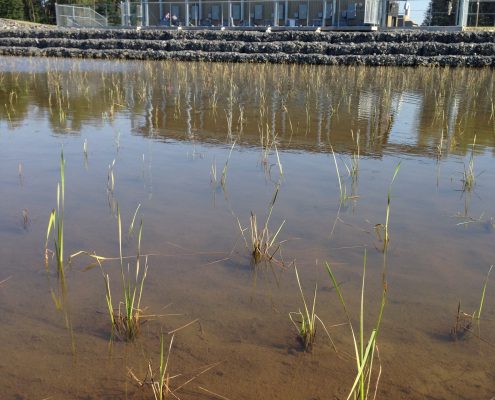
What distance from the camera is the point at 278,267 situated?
299 cm

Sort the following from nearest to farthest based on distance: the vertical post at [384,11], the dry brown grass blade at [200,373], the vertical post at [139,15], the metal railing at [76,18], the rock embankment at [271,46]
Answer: the dry brown grass blade at [200,373], the rock embankment at [271,46], the vertical post at [384,11], the vertical post at [139,15], the metal railing at [76,18]

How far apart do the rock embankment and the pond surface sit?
50.6 feet

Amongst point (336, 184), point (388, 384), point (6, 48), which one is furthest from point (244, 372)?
point (6, 48)

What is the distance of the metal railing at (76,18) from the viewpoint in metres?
36.2

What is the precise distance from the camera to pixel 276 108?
31.1ft

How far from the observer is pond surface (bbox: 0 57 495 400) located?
2.10 m

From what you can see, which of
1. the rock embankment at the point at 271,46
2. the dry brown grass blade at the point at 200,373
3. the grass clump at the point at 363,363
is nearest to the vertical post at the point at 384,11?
the rock embankment at the point at 271,46

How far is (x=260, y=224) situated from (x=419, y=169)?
2.32 meters

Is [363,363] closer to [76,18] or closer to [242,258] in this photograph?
[242,258]

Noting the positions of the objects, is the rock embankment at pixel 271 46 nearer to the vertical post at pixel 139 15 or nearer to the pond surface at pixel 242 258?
the vertical post at pixel 139 15

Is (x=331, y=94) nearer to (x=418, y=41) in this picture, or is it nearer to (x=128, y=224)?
(x=128, y=224)

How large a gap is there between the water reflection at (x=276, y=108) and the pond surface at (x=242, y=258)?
0.13 m

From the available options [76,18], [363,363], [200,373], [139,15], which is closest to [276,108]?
[200,373]

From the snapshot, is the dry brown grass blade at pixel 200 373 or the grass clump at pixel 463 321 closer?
the dry brown grass blade at pixel 200 373
